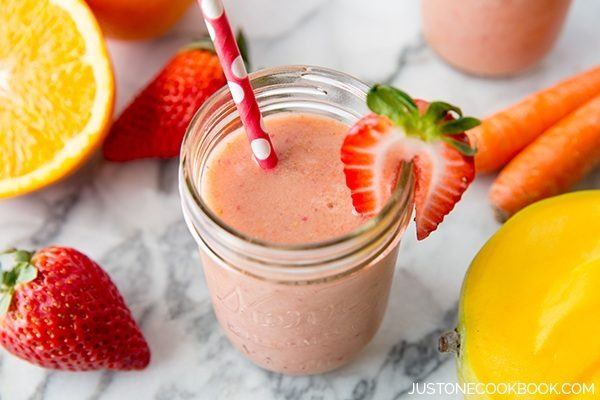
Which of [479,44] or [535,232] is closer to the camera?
[535,232]

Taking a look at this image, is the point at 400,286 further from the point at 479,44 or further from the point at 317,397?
the point at 479,44

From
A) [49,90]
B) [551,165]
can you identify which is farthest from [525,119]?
[49,90]

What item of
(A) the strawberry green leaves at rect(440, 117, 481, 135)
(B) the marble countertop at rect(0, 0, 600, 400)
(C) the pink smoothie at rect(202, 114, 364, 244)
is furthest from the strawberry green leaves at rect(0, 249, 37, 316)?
(A) the strawberry green leaves at rect(440, 117, 481, 135)

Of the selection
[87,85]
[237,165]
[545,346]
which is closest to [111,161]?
[87,85]

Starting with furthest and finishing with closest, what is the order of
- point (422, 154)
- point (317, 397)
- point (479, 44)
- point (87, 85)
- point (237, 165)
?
point (479, 44) → point (87, 85) → point (317, 397) → point (237, 165) → point (422, 154)

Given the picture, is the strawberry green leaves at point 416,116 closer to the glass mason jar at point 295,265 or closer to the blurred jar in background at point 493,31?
the glass mason jar at point 295,265

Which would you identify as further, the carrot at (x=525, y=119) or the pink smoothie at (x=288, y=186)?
the carrot at (x=525, y=119)

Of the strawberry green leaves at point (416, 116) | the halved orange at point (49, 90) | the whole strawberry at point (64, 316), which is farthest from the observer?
the halved orange at point (49, 90)

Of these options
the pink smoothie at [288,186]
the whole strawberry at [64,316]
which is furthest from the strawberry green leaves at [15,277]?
the pink smoothie at [288,186]
